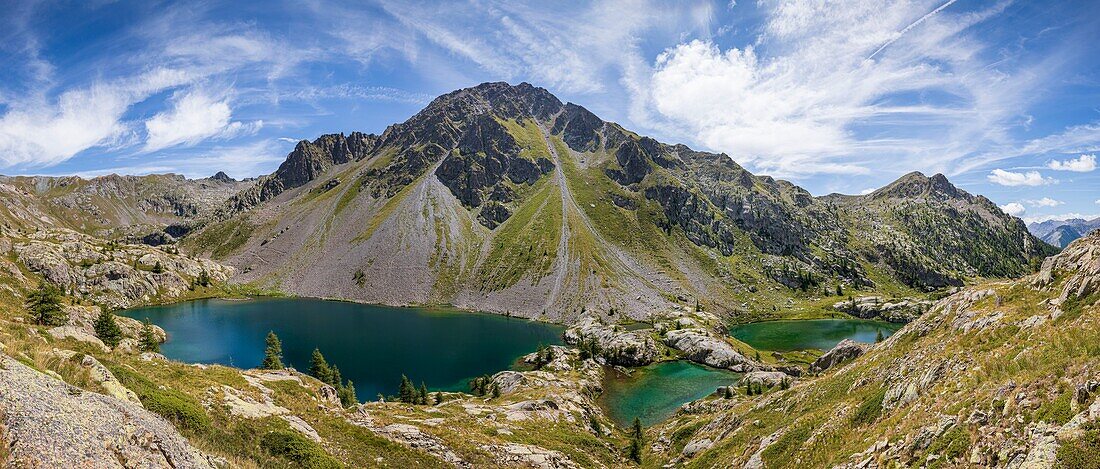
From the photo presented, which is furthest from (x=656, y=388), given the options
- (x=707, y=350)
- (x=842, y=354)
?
(x=842, y=354)

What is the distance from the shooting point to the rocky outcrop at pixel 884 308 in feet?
566

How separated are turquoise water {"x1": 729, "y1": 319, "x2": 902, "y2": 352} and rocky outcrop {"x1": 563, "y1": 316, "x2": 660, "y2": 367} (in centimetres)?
4182

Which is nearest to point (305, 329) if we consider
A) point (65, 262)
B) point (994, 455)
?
point (65, 262)

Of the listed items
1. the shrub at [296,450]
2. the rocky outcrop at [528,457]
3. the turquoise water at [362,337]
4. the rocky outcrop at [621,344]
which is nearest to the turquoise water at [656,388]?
the rocky outcrop at [621,344]

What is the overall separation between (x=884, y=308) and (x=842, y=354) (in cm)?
16277

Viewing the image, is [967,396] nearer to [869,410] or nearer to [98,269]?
[869,410]

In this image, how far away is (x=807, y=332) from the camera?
158 m

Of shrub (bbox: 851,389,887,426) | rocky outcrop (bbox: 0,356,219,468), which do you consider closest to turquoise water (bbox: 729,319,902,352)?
shrub (bbox: 851,389,887,426)

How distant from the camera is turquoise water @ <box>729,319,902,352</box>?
13962 centimetres

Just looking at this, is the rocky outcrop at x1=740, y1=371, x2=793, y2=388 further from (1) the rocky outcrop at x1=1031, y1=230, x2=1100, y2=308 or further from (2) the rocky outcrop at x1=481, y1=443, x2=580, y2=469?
(1) the rocky outcrop at x1=1031, y1=230, x2=1100, y2=308

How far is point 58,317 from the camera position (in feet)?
223

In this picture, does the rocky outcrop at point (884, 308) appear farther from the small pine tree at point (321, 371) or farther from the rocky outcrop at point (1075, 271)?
the small pine tree at point (321, 371)

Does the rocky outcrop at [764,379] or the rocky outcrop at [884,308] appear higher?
the rocky outcrop at [884,308]

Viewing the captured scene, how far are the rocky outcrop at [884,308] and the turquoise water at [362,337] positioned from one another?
129474 mm
